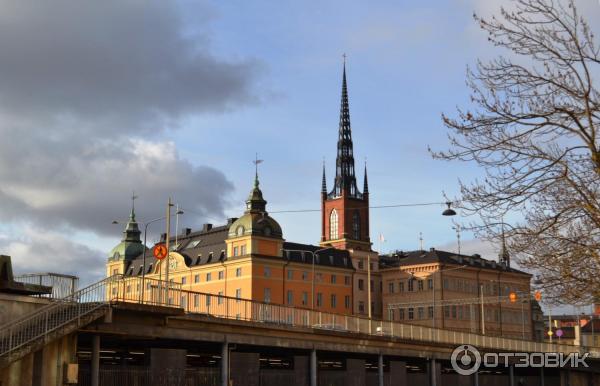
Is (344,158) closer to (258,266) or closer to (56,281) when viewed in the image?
(258,266)

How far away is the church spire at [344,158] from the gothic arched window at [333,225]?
500 cm

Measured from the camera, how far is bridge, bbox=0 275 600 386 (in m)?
32.2

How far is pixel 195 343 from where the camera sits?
46125 mm

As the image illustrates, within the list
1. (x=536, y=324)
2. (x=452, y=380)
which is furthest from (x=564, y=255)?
(x=536, y=324)

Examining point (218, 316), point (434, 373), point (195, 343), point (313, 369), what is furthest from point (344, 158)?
point (218, 316)

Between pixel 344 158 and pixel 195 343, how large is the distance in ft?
417

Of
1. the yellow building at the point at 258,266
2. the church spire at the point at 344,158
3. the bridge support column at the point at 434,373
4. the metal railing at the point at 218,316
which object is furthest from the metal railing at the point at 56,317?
the church spire at the point at 344,158

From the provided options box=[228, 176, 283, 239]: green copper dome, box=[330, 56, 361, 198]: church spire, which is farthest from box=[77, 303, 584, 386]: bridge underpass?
box=[330, 56, 361, 198]: church spire

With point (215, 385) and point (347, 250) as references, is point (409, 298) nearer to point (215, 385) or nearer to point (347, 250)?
point (347, 250)

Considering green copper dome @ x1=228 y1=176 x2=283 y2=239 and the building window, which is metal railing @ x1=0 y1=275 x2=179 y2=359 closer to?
green copper dome @ x1=228 y1=176 x2=283 y2=239

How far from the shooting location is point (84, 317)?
33.7 meters

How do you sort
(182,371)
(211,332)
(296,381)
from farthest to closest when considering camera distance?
(296,381) → (211,332) → (182,371)

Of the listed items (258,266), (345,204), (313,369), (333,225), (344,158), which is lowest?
(313,369)

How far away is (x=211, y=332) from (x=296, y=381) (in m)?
9.09
